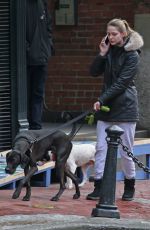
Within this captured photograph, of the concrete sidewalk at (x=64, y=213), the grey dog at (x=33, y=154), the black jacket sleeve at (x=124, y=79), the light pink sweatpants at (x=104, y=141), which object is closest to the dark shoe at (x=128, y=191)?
the concrete sidewalk at (x=64, y=213)

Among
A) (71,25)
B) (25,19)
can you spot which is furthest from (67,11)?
(25,19)

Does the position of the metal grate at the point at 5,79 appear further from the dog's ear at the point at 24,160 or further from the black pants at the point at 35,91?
the dog's ear at the point at 24,160

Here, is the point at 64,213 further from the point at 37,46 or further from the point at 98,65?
Result: the point at 37,46

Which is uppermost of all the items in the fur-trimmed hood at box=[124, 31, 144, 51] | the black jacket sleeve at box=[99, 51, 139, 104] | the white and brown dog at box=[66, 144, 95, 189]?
the fur-trimmed hood at box=[124, 31, 144, 51]

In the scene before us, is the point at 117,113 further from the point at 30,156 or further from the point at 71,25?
the point at 71,25

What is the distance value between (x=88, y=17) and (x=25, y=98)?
357 centimetres

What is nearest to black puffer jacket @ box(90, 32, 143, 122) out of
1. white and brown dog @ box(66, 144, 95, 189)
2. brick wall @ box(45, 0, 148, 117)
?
white and brown dog @ box(66, 144, 95, 189)

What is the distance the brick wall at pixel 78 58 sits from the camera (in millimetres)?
14148

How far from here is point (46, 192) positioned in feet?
32.9

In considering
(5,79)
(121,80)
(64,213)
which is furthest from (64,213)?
(5,79)

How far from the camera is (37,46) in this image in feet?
36.3

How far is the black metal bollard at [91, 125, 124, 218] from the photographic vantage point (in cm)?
820

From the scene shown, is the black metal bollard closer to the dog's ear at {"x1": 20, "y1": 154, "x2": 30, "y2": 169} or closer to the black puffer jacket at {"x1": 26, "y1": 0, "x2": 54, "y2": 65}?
the dog's ear at {"x1": 20, "y1": 154, "x2": 30, "y2": 169}

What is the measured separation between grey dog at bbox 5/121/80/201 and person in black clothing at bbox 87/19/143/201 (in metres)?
0.37
